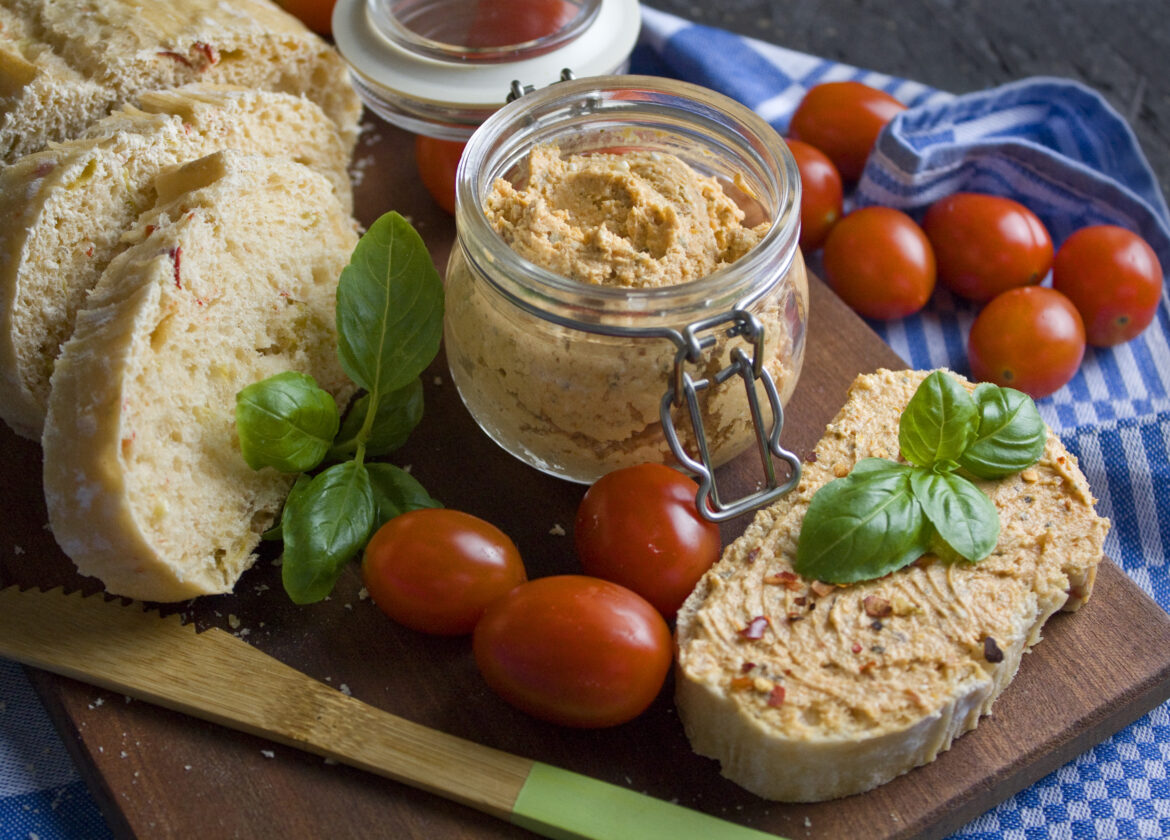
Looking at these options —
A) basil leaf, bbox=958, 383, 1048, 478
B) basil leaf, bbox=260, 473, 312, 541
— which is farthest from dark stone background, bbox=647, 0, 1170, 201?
basil leaf, bbox=260, 473, 312, 541

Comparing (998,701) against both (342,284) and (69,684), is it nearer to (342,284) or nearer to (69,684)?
(342,284)

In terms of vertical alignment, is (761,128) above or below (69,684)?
above

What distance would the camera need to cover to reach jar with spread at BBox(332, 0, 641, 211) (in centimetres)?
329

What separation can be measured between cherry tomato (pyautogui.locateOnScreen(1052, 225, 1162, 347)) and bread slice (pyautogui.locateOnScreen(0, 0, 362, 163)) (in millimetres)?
2447

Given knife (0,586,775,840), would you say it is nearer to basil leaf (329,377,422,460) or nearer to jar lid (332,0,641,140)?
basil leaf (329,377,422,460)

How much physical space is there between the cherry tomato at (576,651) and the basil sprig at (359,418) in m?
0.44

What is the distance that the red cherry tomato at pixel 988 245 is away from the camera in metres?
3.43

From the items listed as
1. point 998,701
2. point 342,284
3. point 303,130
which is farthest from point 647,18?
point 998,701

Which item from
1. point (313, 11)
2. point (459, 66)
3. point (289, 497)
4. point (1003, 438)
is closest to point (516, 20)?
point (459, 66)

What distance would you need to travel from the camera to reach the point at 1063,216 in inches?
147

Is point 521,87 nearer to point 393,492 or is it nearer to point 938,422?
point 393,492

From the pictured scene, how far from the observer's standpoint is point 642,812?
2.25m

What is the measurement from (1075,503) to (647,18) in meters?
2.49

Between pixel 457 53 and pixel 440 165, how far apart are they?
332mm
